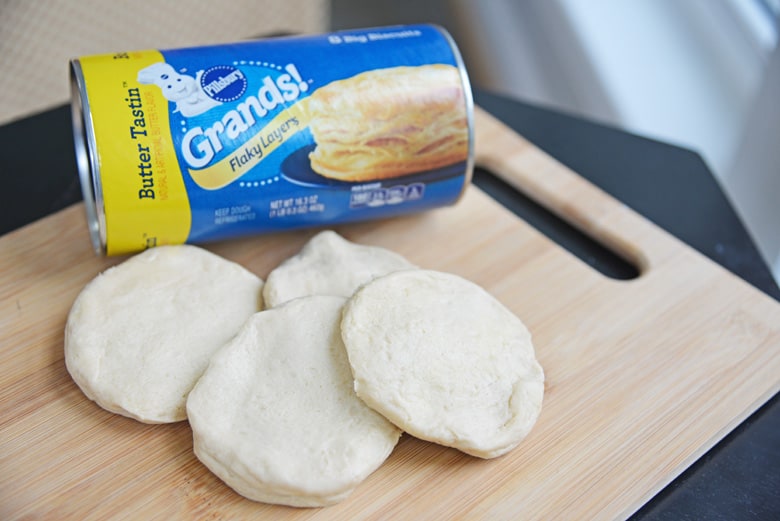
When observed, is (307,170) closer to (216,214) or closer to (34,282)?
(216,214)

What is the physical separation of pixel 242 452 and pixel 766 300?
927 millimetres

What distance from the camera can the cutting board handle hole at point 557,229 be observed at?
1476 mm

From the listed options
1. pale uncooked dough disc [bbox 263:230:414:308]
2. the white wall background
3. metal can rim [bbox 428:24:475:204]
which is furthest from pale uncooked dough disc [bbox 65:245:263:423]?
the white wall background

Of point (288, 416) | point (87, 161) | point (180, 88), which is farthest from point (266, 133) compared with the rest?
point (288, 416)

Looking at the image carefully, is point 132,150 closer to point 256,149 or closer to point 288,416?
point 256,149

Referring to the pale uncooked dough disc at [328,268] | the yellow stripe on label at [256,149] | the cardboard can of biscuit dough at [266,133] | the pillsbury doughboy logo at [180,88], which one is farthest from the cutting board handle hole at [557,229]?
the pillsbury doughboy logo at [180,88]

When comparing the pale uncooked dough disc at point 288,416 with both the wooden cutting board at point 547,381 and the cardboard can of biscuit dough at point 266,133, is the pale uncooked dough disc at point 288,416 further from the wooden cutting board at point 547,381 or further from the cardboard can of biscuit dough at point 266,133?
the cardboard can of biscuit dough at point 266,133

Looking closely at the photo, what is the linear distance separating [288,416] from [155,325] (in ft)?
0.89

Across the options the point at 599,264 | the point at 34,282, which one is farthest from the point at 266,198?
the point at 599,264

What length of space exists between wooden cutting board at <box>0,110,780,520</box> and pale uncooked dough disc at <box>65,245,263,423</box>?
2.1 inches

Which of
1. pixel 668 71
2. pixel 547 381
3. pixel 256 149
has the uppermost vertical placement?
pixel 256 149

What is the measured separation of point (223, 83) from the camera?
1.26 metres

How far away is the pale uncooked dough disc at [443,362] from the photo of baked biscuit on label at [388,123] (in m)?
0.22

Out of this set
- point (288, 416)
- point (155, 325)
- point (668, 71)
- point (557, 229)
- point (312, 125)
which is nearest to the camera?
point (288, 416)
